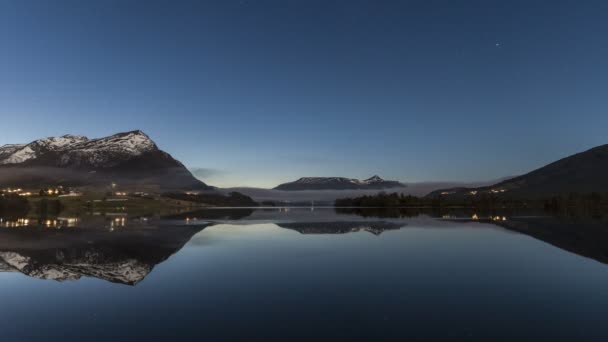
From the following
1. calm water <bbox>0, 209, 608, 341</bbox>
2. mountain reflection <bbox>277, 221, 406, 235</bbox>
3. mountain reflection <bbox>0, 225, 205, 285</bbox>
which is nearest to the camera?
calm water <bbox>0, 209, 608, 341</bbox>

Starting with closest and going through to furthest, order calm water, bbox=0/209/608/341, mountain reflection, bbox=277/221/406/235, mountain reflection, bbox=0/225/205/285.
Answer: calm water, bbox=0/209/608/341 < mountain reflection, bbox=0/225/205/285 < mountain reflection, bbox=277/221/406/235

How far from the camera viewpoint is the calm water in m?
16.9

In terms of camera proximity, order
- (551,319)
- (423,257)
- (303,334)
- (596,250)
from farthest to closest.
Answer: (596,250), (423,257), (551,319), (303,334)

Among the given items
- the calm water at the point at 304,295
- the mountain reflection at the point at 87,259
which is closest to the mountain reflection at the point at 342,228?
the calm water at the point at 304,295

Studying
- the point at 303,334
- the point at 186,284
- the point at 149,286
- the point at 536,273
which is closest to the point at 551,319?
the point at 303,334

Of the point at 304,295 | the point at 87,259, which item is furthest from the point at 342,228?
the point at 304,295

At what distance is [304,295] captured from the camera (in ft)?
76.3

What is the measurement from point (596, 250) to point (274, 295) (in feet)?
134

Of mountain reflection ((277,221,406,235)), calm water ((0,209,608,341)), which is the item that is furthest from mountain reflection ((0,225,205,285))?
mountain reflection ((277,221,406,235))

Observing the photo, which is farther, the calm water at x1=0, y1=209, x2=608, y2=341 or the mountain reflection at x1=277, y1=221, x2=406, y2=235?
the mountain reflection at x1=277, y1=221, x2=406, y2=235

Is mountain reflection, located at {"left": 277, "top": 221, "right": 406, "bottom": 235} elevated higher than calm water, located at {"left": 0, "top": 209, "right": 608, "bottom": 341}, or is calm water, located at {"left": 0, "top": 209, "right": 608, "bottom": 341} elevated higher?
mountain reflection, located at {"left": 277, "top": 221, "right": 406, "bottom": 235}

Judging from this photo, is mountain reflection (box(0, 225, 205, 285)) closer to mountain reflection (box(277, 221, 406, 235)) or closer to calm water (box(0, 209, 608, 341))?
calm water (box(0, 209, 608, 341))

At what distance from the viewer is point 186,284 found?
26.6 meters

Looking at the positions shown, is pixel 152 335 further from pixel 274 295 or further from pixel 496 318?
pixel 496 318
